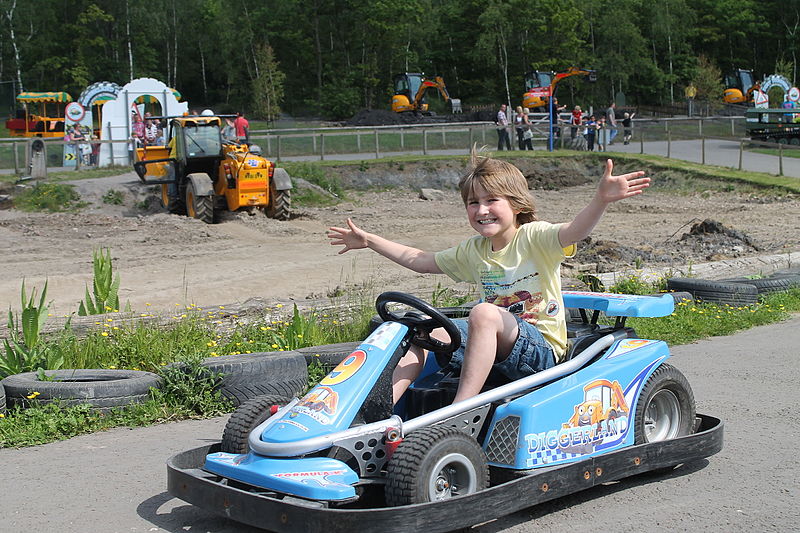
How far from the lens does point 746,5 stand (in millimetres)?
67062

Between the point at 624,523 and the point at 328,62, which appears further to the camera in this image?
the point at 328,62

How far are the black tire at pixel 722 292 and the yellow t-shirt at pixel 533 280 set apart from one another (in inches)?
207

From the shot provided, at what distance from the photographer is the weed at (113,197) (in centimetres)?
2266

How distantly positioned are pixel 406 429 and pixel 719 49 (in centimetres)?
7216

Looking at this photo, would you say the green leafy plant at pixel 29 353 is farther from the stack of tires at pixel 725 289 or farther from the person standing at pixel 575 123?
the person standing at pixel 575 123

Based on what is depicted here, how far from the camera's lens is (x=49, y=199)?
2200 cm

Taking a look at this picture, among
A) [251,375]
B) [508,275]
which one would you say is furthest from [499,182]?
[251,375]

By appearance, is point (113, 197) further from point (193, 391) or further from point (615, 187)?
point (615, 187)

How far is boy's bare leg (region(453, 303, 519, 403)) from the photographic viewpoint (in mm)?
4418

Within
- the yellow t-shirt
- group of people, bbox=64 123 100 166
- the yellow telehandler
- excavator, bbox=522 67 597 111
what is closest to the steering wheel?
the yellow t-shirt

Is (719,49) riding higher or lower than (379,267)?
higher

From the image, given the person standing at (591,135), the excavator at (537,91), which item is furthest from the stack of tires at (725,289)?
the excavator at (537,91)

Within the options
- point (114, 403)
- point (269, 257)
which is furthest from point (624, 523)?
point (269, 257)

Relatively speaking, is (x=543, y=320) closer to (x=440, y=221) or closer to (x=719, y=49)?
(x=440, y=221)
